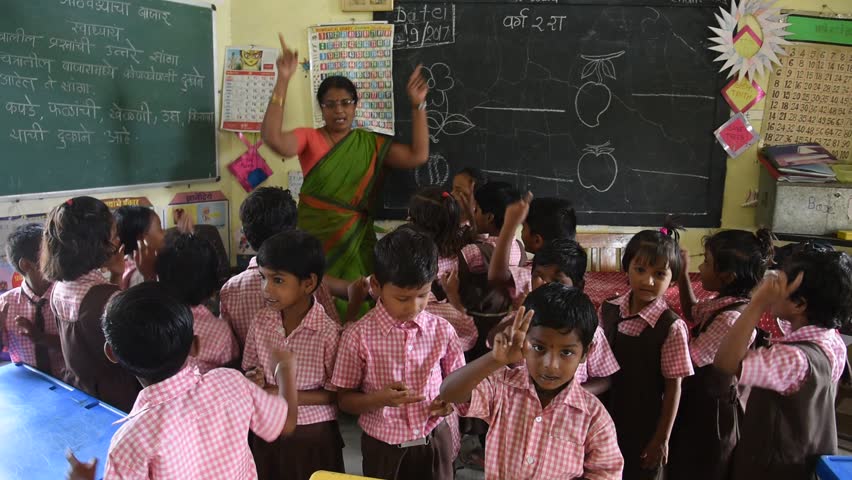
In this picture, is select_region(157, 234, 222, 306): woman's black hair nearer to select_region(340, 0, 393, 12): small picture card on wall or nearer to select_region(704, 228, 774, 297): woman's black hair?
select_region(704, 228, 774, 297): woman's black hair

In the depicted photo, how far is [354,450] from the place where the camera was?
252cm

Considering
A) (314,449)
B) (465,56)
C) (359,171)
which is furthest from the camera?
(465,56)

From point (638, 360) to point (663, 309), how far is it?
0.16 metres

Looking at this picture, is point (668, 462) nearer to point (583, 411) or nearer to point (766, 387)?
point (766, 387)

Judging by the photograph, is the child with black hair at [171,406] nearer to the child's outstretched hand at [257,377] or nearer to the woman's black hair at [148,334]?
the woman's black hair at [148,334]

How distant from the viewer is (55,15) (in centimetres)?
251

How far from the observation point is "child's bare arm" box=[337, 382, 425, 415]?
1369 millimetres

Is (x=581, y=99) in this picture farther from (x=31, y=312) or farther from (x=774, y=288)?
(x=31, y=312)

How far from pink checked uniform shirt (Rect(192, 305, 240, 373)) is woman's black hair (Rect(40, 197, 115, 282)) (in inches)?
14.6

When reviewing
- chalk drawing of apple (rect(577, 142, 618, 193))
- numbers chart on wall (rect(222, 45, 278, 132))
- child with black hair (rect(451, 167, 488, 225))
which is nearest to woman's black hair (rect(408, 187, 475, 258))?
child with black hair (rect(451, 167, 488, 225))

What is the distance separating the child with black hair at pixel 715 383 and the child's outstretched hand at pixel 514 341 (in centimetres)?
88

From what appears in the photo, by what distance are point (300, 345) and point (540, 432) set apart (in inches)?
25.2

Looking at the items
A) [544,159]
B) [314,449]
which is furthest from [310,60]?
[314,449]

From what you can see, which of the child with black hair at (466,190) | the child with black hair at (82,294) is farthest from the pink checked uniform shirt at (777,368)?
the child with black hair at (82,294)
